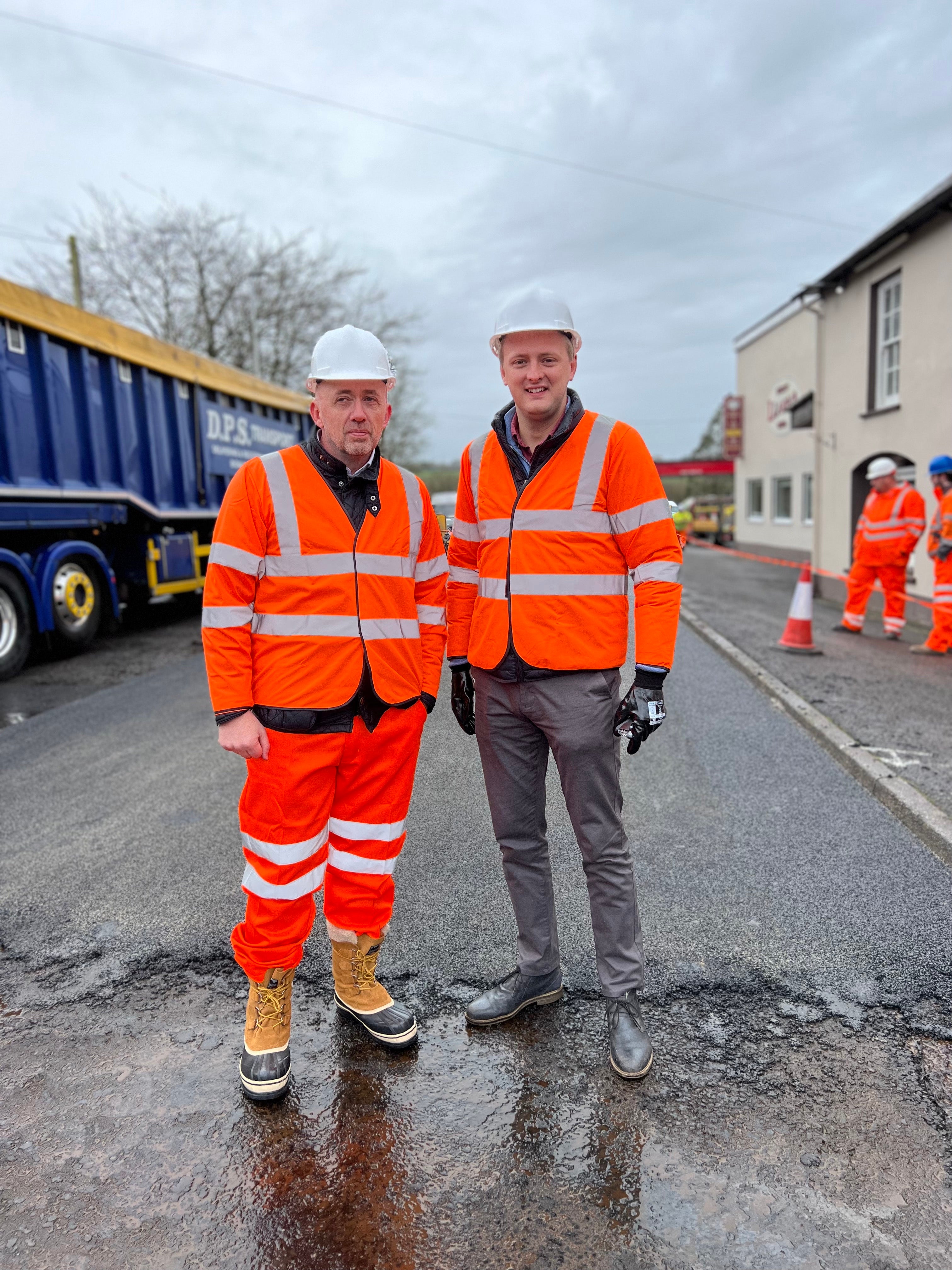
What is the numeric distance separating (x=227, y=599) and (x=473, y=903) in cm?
165

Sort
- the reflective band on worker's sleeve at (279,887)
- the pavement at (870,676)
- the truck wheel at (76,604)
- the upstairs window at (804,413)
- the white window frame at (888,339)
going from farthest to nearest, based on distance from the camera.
Answer: 1. the upstairs window at (804,413)
2. the white window frame at (888,339)
3. the truck wheel at (76,604)
4. the pavement at (870,676)
5. the reflective band on worker's sleeve at (279,887)

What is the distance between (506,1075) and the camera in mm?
2434

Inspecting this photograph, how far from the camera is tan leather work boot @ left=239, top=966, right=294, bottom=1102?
2314 mm

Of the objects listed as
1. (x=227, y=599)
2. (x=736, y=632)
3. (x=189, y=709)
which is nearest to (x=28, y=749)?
(x=189, y=709)

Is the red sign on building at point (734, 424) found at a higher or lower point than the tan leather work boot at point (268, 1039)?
higher

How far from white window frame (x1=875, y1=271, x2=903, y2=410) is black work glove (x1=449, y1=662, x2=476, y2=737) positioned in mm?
13934

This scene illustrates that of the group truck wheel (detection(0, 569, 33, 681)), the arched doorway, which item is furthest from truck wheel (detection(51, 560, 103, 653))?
the arched doorway

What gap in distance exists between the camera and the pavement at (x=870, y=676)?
5223 mm

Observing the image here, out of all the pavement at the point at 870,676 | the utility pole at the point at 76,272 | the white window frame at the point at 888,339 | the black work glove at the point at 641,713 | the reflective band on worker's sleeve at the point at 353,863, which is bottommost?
the pavement at the point at 870,676

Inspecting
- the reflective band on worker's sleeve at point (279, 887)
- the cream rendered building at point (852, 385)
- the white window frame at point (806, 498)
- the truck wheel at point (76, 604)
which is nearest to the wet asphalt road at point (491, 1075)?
the reflective band on worker's sleeve at point (279, 887)

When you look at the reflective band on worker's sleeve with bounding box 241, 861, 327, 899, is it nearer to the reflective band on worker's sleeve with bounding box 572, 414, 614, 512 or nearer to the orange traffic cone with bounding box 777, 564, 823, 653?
the reflective band on worker's sleeve with bounding box 572, 414, 614, 512

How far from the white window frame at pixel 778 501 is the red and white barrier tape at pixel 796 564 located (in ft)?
3.38

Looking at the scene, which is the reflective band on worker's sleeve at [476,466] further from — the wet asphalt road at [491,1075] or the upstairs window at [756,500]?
the upstairs window at [756,500]

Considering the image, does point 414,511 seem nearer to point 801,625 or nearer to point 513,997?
point 513,997
